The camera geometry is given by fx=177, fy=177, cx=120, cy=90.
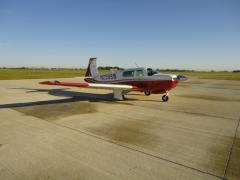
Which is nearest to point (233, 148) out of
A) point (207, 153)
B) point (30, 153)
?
point (207, 153)

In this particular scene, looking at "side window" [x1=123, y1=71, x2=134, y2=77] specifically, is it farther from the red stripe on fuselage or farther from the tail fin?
the tail fin

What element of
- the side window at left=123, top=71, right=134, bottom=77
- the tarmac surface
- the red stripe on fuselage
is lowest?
the tarmac surface

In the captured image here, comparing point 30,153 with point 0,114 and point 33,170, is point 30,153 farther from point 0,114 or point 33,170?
point 0,114

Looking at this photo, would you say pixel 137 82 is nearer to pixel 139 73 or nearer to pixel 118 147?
pixel 139 73

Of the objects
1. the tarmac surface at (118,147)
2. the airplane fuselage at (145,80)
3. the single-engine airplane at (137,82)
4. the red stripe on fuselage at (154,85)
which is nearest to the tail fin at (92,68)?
the single-engine airplane at (137,82)

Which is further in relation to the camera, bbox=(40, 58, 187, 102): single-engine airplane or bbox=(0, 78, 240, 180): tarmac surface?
bbox=(40, 58, 187, 102): single-engine airplane

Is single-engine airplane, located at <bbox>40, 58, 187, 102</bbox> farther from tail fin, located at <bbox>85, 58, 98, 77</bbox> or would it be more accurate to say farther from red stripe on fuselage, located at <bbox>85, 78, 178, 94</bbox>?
tail fin, located at <bbox>85, 58, 98, 77</bbox>

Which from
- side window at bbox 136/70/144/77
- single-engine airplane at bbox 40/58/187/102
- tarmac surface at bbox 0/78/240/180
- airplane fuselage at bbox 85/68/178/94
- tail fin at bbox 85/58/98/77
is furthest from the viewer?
tail fin at bbox 85/58/98/77

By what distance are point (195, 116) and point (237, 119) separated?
184 cm

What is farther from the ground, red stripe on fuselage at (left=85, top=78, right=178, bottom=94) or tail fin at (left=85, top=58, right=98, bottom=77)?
tail fin at (left=85, top=58, right=98, bottom=77)

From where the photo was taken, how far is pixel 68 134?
19.4ft

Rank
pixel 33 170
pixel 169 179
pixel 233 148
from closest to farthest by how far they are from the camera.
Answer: pixel 169 179, pixel 33 170, pixel 233 148

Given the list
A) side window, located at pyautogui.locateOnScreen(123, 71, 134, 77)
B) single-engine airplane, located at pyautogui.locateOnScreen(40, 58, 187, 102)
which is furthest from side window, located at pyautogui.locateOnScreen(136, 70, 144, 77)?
side window, located at pyautogui.locateOnScreen(123, 71, 134, 77)

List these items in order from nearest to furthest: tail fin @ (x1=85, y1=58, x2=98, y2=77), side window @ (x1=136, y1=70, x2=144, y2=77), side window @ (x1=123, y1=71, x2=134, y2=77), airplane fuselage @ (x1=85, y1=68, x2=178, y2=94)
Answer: airplane fuselage @ (x1=85, y1=68, x2=178, y2=94) → side window @ (x1=136, y1=70, x2=144, y2=77) → side window @ (x1=123, y1=71, x2=134, y2=77) → tail fin @ (x1=85, y1=58, x2=98, y2=77)
